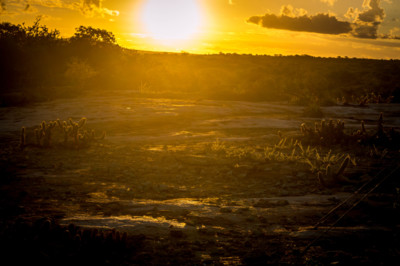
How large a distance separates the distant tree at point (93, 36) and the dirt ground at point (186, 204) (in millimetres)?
17951

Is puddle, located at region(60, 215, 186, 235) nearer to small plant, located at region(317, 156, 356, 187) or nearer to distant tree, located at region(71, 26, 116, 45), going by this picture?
small plant, located at region(317, 156, 356, 187)

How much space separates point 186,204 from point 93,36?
83.9ft

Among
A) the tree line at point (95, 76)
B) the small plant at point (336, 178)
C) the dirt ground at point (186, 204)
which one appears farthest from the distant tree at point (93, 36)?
the small plant at point (336, 178)

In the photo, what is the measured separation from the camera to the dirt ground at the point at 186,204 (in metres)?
3.51

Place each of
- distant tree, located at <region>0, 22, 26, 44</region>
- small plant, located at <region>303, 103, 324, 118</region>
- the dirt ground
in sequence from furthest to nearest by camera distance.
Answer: distant tree, located at <region>0, 22, 26, 44</region> → small plant, located at <region>303, 103, 324, 118</region> → the dirt ground

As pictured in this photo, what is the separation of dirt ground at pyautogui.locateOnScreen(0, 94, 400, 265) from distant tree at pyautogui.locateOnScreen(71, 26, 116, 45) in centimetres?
1795

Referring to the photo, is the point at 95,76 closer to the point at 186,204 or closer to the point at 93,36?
the point at 93,36

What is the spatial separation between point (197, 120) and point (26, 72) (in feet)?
50.5

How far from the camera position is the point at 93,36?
90.4 ft

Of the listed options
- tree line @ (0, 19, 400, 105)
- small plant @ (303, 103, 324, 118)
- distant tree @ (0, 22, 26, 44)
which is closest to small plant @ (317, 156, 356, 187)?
small plant @ (303, 103, 324, 118)

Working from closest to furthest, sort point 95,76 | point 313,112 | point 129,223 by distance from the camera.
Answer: point 129,223, point 313,112, point 95,76

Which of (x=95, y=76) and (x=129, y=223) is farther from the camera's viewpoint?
(x=95, y=76)

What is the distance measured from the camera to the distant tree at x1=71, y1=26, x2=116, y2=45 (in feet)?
88.5

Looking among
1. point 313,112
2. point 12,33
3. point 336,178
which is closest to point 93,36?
point 12,33
